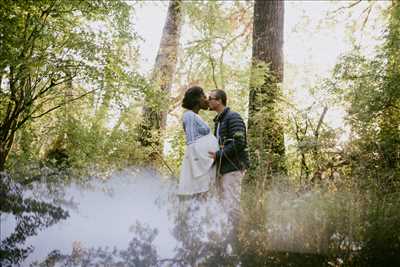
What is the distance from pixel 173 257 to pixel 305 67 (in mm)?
5376

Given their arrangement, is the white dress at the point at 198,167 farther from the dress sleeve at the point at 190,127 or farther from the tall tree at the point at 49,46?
the tall tree at the point at 49,46

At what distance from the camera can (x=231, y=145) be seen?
4.18 meters

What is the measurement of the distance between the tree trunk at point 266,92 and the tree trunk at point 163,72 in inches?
61.2

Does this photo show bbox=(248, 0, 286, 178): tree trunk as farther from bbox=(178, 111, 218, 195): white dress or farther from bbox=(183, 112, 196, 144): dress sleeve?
bbox=(183, 112, 196, 144): dress sleeve

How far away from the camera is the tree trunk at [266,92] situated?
6.14 metres

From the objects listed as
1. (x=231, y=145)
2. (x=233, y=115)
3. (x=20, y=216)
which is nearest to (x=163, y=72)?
(x=233, y=115)

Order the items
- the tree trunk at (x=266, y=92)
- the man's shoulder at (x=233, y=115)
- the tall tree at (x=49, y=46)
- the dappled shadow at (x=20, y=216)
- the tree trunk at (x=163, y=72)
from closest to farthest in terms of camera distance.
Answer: the dappled shadow at (x=20, y=216), the man's shoulder at (x=233, y=115), the tall tree at (x=49, y=46), the tree trunk at (x=266, y=92), the tree trunk at (x=163, y=72)

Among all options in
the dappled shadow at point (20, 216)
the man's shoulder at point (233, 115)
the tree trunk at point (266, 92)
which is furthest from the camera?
the tree trunk at point (266, 92)

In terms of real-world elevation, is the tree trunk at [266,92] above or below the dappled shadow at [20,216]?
above

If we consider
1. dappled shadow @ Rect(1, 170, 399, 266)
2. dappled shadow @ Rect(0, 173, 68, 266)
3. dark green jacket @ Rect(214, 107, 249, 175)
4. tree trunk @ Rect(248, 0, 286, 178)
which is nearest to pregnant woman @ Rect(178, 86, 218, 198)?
dark green jacket @ Rect(214, 107, 249, 175)

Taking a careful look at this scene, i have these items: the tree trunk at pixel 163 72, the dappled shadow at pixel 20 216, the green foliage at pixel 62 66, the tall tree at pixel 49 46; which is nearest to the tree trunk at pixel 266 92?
the tree trunk at pixel 163 72

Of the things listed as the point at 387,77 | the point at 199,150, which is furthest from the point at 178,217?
the point at 387,77

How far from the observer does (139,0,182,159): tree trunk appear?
27.8 ft

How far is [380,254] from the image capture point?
3256mm
